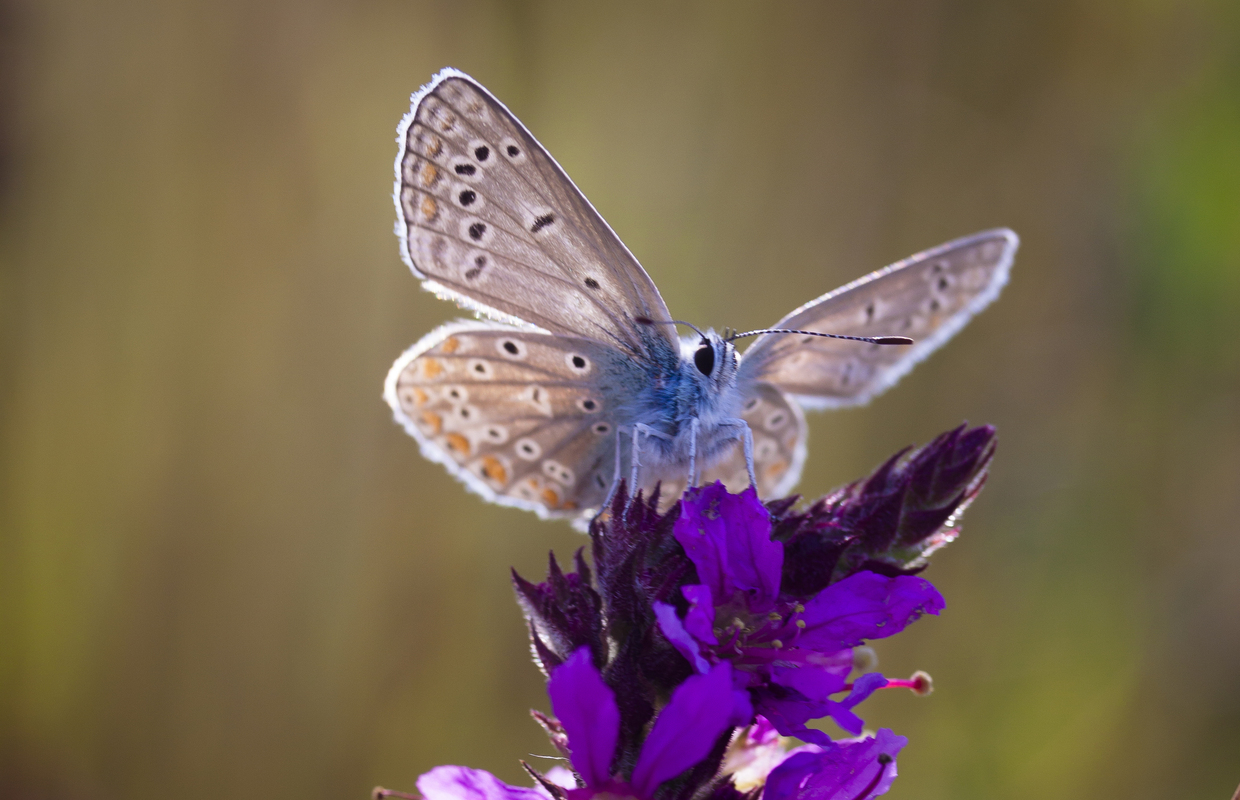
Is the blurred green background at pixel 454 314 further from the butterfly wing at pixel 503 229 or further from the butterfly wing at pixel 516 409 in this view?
the butterfly wing at pixel 503 229

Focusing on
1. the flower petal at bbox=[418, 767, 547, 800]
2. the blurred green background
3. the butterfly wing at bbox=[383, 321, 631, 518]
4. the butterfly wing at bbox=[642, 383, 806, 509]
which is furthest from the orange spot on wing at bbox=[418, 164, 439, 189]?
the blurred green background

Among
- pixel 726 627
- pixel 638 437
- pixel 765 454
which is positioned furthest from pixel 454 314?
pixel 726 627

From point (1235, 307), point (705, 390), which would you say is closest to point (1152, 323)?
point (1235, 307)

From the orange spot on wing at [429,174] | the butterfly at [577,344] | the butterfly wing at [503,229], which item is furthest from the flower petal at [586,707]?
the orange spot on wing at [429,174]

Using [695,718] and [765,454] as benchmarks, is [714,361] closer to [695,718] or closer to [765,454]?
[765,454]

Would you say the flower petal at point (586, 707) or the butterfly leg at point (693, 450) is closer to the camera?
the flower petal at point (586, 707)

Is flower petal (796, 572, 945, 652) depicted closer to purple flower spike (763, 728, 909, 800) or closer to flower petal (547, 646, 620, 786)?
purple flower spike (763, 728, 909, 800)

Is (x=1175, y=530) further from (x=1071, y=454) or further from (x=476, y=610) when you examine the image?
(x=476, y=610)
